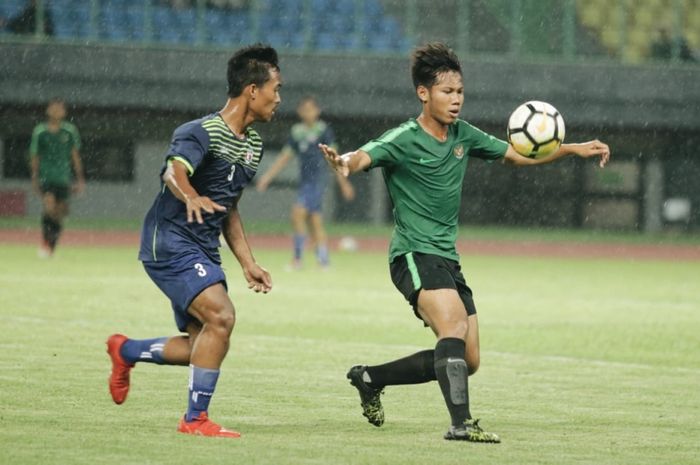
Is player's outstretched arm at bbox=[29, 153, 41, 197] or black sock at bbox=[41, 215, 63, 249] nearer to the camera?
player's outstretched arm at bbox=[29, 153, 41, 197]

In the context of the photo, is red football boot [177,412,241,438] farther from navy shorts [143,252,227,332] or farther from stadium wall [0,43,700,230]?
stadium wall [0,43,700,230]

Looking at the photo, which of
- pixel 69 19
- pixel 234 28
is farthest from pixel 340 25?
pixel 69 19

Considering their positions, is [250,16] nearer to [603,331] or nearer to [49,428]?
[603,331]

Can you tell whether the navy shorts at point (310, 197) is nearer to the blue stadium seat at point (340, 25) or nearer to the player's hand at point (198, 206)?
the blue stadium seat at point (340, 25)

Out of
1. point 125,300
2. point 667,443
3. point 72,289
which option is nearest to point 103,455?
point 667,443

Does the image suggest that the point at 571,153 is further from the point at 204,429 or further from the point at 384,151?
the point at 204,429

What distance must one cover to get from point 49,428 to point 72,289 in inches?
377

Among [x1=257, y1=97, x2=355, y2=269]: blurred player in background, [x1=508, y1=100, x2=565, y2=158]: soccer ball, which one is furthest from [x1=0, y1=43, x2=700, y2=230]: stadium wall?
[x1=508, y1=100, x2=565, y2=158]: soccer ball

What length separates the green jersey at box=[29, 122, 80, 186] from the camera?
2205cm

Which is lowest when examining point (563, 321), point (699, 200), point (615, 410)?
point (699, 200)

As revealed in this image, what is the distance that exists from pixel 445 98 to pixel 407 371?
1506 mm

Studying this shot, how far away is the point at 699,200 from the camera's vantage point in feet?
118

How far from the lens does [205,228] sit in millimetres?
7914

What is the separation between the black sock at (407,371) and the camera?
8094 millimetres
